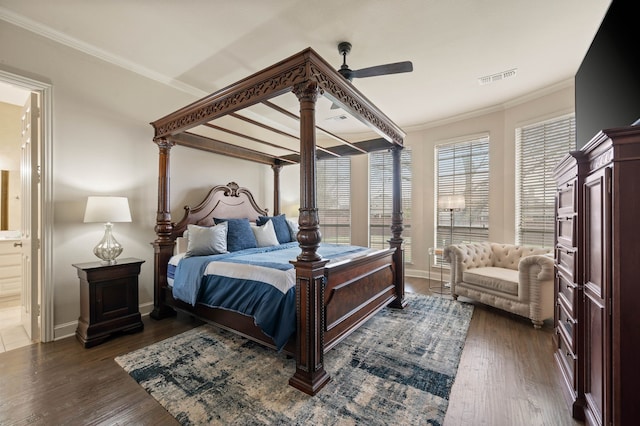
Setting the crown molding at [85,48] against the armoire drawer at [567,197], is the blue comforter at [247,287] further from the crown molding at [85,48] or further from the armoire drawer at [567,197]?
the crown molding at [85,48]

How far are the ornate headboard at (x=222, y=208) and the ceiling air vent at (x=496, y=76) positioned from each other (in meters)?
3.87

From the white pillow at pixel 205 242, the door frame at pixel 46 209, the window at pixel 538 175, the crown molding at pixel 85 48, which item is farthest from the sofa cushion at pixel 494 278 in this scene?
the door frame at pixel 46 209

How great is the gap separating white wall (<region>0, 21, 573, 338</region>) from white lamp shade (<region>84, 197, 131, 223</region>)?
39 centimetres

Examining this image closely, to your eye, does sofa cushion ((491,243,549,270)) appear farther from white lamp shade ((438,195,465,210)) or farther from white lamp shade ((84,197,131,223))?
white lamp shade ((84,197,131,223))

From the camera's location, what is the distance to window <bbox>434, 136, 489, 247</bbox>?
15.6ft

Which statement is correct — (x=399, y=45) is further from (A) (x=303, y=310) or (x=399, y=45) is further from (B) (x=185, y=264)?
(B) (x=185, y=264)

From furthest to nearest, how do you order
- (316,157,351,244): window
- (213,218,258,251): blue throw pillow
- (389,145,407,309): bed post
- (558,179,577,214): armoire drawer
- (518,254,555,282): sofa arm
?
(316,157,351,244): window, (389,145,407,309): bed post, (213,218,258,251): blue throw pillow, (518,254,555,282): sofa arm, (558,179,577,214): armoire drawer

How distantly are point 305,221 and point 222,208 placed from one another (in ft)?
8.60

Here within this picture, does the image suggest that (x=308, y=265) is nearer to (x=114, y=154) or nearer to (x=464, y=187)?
(x=114, y=154)

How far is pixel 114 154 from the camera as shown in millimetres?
3164

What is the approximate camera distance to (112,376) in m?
2.11

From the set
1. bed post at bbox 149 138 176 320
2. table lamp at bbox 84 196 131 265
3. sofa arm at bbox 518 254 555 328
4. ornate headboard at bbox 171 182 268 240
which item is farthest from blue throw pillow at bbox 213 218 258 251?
sofa arm at bbox 518 254 555 328

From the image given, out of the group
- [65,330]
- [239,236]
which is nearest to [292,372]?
[239,236]

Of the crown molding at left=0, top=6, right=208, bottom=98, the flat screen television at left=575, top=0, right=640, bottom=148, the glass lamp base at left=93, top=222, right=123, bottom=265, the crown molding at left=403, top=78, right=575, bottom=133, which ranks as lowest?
the glass lamp base at left=93, top=222, right=123, bottom=265
